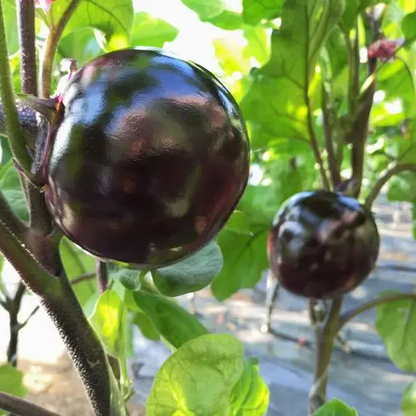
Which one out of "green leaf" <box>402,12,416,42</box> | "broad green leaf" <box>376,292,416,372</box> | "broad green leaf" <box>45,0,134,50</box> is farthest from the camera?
"broad green leaf" <box>376,292,416,372</box>

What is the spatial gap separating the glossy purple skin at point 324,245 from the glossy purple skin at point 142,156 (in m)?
0.26

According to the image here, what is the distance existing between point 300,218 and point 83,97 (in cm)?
30

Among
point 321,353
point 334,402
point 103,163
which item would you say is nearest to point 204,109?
point 103,163

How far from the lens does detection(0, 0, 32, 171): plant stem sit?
182mm

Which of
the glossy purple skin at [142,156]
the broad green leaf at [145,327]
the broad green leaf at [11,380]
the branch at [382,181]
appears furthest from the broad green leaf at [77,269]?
the glossy purple skin at [142,156]

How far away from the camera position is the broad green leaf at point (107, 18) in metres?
0.28

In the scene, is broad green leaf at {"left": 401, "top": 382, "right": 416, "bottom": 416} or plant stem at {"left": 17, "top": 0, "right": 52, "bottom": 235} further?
broad green leaf at {"left": 401, "top": 382, "right": 416, "bottom": 416}

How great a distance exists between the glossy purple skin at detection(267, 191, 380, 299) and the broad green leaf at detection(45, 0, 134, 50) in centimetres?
22

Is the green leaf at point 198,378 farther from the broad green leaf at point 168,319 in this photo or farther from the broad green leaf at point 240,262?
the broad green leaf at point 240,262

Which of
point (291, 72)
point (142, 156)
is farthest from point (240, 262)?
point (142, 156)

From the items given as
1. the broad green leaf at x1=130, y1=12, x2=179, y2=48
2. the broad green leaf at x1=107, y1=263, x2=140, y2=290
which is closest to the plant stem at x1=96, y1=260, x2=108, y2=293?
the broad green leaf at x1=107, y1=263, x2=140, y2=290

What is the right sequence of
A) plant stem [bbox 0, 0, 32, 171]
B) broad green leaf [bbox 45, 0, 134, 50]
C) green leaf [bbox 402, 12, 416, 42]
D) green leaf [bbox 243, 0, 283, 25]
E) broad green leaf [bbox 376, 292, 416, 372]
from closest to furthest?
plant stem [bbox 0, 0, 32, 171], broad green leaf [bbox 45, 0, 134, 50], green leaf [bbox 243, 0, 283, 25], green leaf [bbox 402, 12, 416, 42], broad green leaf [bbox 376, 292, 416, 372]

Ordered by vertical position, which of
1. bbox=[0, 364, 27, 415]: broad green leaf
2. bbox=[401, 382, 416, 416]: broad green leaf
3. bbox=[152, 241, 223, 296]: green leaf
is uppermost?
bbox=[152, 241, 223, 296]: green leaf

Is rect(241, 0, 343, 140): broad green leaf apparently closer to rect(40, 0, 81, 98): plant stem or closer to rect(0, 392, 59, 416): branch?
rect(40, 0, 81, 98): plant stem
